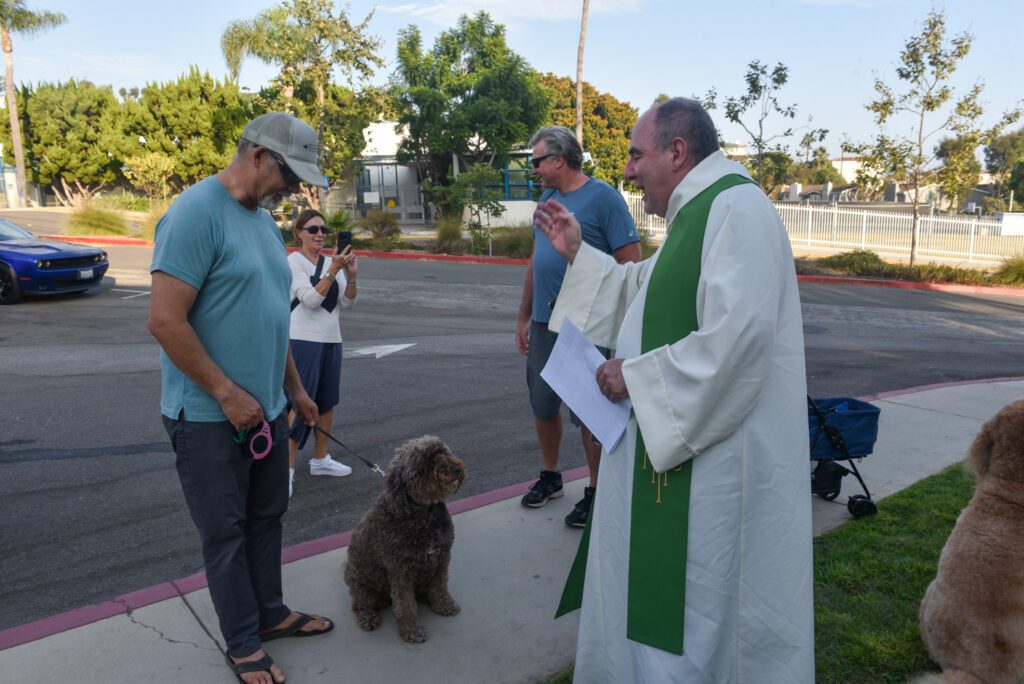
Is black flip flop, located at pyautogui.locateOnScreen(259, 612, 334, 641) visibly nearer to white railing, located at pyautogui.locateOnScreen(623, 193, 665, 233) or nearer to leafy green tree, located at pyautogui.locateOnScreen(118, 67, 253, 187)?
white railing, located at pyautogui.locateOnScreen(623, 193, 665, 233)

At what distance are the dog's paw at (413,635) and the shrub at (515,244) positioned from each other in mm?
20095

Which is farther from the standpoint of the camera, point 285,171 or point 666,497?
point 285,171

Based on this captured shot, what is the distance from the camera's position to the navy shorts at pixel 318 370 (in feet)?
16.4

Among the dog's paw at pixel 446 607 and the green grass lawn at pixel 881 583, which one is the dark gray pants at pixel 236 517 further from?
the green grass lawn at pixel 881 583

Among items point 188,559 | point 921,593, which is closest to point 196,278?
point 188,559

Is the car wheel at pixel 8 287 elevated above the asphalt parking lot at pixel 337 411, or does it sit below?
above

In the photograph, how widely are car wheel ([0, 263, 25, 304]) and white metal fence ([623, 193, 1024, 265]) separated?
1737 cm

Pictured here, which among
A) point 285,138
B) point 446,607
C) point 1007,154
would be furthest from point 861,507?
point 1007,154

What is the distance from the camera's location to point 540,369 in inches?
177

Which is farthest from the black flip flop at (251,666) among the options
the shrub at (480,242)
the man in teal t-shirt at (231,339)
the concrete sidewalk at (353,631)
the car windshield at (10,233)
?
the shrub at (480,242)

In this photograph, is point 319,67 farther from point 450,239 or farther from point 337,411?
point 337,411

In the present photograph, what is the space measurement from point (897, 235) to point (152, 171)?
3464cm

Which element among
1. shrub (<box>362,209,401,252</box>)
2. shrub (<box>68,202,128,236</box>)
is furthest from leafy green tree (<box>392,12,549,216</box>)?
shrub (<box>68,202,128,236</box>)

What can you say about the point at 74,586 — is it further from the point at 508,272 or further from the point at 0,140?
the point at 0,140
